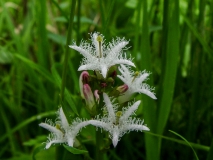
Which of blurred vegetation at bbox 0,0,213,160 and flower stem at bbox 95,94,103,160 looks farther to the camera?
blurred vegetation at bbox 0,0,213,160

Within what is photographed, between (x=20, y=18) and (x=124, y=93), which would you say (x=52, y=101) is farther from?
(x=20, y=18)

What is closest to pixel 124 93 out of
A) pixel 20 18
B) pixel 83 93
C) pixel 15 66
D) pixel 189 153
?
pixel 83 93

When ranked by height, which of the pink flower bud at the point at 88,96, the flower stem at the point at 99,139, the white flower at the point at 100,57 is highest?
the white flower at the point at 100,57

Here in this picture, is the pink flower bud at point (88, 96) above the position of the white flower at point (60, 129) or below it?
above

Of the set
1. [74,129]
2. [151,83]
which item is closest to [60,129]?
[74,129]

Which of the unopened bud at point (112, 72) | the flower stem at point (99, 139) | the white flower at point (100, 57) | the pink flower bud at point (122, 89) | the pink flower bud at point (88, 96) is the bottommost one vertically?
the flower stem at point (99, 139)

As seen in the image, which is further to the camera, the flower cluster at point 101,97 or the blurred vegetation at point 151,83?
the blurred vegetation at point 151,83

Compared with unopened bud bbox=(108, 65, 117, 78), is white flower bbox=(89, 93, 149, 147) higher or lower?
lower

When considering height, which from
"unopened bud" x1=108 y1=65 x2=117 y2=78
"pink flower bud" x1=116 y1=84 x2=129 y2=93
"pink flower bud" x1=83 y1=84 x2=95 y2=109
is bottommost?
"pink flower bud" x1=83 y1=84 x2=95 y2=109
